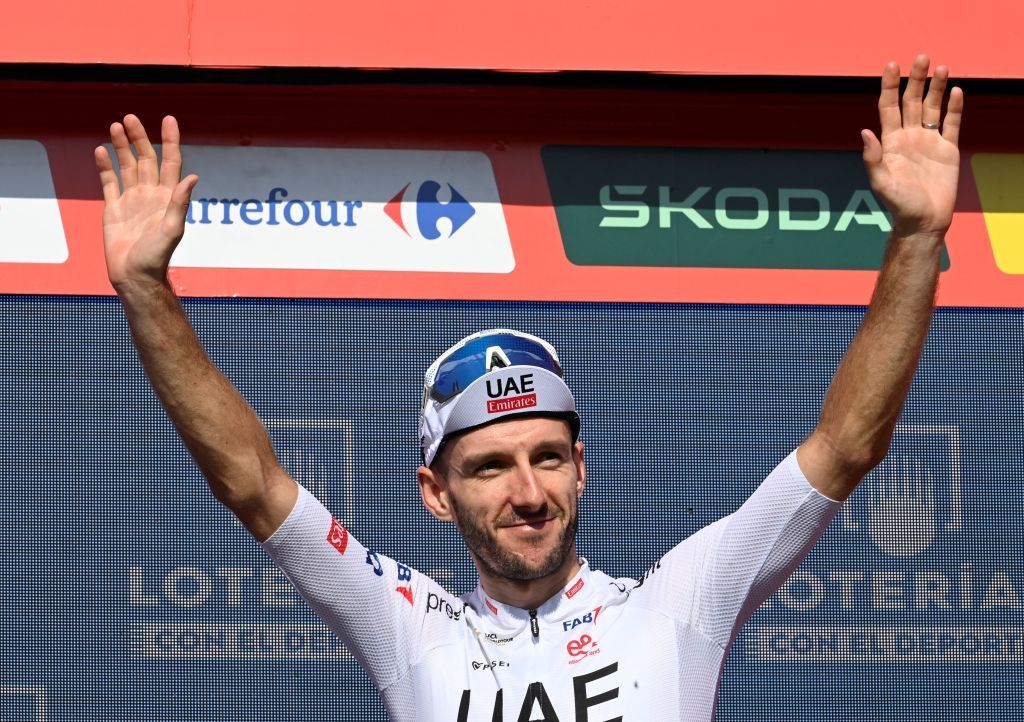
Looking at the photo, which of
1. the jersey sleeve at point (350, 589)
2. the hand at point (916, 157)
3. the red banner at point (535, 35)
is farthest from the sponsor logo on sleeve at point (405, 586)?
the red banner at point (535, 35)

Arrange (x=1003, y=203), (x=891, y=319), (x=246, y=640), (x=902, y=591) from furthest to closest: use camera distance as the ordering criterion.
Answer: (x=1003, y=203), (x=902, y=591), (x=246, y=640), (x=891, y=319)

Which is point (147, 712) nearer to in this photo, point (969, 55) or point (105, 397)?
point (105, 397)

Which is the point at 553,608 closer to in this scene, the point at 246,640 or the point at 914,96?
the point at 914,96

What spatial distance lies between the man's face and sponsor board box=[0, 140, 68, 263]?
2.50 meters

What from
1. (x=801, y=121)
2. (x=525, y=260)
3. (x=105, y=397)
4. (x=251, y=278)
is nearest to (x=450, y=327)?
(x=525, y=260)

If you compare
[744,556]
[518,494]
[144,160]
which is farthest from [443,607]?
[144,160]

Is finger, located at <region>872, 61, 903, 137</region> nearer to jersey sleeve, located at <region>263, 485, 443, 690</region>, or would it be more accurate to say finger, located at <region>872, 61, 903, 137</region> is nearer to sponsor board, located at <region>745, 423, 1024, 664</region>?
jersey sleeve, located at <region>263, 485, 443, 690</region>

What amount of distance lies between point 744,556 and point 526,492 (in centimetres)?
39

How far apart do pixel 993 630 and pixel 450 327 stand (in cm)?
195

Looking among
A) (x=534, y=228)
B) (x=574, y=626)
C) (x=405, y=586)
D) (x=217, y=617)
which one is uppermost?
(x=534, y=228)

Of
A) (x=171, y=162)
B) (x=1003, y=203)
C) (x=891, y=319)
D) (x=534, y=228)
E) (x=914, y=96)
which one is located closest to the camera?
(x=891, y=319)

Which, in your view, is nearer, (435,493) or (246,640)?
(435,493)

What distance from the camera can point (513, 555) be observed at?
2250 millimetres

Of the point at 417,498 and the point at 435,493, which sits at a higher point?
the point at 417,498
